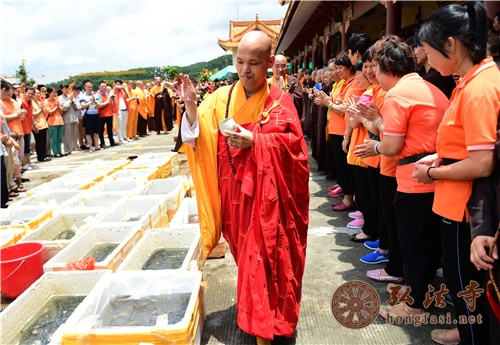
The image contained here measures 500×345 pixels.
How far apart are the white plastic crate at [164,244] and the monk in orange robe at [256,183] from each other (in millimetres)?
578

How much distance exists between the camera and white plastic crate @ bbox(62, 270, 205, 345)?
2.07 m

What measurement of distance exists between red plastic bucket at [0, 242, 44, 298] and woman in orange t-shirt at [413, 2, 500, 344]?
9.34ft

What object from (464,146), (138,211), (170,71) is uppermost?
(170,71)

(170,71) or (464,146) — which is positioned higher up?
(170,71)

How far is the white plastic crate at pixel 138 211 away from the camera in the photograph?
3.94 metres

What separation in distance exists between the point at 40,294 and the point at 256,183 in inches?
63.8

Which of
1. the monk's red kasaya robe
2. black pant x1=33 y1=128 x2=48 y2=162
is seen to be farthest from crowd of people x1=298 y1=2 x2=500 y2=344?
black pant x1=33 y1=128 x2=48 y2=162

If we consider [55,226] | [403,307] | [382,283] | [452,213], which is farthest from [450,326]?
[55,226]

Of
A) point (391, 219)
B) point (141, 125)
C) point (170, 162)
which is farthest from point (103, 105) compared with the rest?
point (391, 219)

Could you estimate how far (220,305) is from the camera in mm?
2996

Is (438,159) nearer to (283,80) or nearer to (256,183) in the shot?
(256,183)

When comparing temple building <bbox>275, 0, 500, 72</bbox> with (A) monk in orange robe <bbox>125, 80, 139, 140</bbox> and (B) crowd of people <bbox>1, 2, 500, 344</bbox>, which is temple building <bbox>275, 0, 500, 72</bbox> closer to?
(B) crowd of people <bbox>1, 2, 500, 344</bbox>

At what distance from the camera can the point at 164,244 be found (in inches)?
140

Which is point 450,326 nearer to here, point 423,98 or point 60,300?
point 423,98
